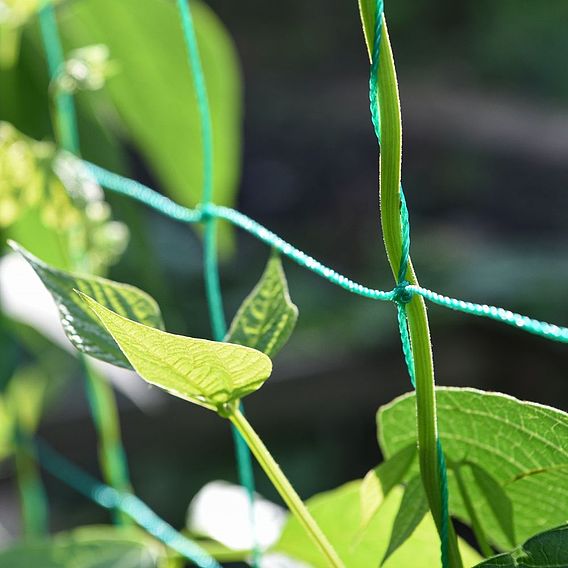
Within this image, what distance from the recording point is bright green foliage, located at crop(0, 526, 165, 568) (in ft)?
0.84

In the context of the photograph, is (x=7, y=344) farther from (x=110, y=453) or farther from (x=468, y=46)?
(x=468, y=46)

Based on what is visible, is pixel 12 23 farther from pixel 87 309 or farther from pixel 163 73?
pixel 87 309

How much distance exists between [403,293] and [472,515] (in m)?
0.05

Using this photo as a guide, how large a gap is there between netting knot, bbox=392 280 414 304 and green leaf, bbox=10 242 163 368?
0.17ft

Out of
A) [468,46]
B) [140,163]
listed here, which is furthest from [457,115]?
[140,163]

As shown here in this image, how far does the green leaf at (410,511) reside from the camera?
161mm

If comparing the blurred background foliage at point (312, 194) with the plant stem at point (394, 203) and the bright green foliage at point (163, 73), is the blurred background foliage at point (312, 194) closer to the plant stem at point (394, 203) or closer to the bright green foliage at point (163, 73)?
the bright green foliage at point (163, 73)

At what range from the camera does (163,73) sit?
16.1 inches

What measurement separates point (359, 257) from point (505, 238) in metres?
0.46

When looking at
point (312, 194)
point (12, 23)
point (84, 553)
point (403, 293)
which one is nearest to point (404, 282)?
point (403, 293)

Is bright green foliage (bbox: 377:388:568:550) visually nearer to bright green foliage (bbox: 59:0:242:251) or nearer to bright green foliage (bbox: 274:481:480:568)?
bright green foliage (bbox: 274:481:480:568)

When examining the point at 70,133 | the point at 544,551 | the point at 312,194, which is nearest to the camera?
the point at 544,551

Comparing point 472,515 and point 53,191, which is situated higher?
point 53,191

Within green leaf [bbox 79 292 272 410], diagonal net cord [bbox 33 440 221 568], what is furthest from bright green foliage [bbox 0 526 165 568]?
green leaf [bbox 79 292 272 410]
